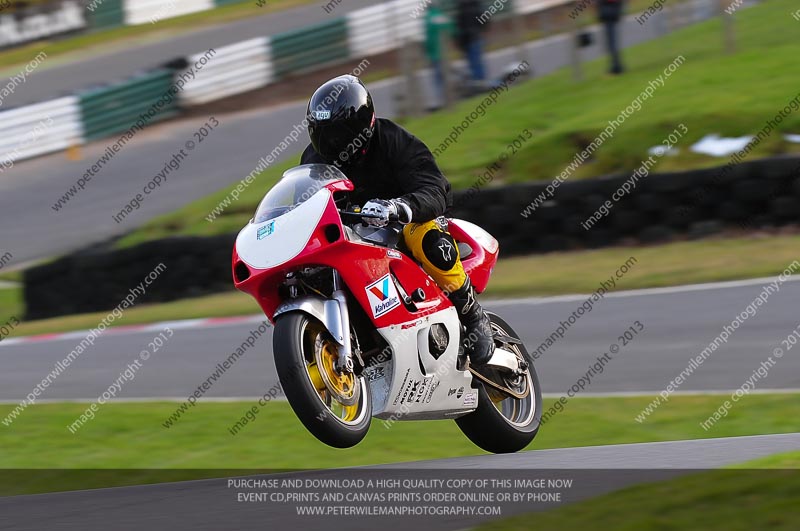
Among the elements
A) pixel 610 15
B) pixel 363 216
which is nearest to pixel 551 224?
pixel 610 15

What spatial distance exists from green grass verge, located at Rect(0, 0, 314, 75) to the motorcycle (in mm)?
22150

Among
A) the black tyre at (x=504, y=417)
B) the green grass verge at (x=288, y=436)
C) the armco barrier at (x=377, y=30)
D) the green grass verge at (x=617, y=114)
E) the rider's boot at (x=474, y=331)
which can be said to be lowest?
the armco barrier at (x=377, y=30)

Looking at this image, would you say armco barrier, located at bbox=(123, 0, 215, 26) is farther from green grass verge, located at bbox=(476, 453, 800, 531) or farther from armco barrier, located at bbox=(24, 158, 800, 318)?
green grass verge, located at bbox=(476, 453, 800, 531)

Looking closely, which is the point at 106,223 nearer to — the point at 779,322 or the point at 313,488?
the point at 779,322

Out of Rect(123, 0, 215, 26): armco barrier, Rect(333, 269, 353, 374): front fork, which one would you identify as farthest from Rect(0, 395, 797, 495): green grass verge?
Rect(123, 0, 215, 26): armco barrier

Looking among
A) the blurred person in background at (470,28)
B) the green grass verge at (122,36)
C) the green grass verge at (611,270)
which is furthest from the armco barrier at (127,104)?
the green grass verge at (611,270)

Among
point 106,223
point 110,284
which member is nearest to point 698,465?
point 110,284

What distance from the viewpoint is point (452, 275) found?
5.93m

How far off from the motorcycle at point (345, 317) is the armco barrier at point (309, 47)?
18953mm

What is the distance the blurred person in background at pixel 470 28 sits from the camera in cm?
1870

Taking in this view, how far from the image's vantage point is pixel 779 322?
29.1ft

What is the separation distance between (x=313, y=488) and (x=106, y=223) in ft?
45.2

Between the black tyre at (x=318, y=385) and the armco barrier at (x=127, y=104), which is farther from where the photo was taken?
the armco barrier at (x=127, y=104)

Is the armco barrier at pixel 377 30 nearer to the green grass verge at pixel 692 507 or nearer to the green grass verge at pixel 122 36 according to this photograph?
the green grass verge at pixel 122 36
